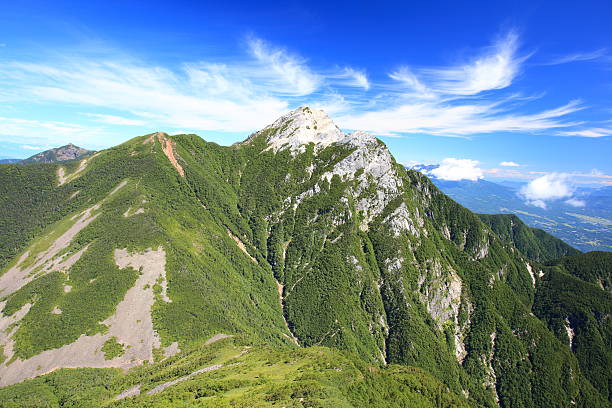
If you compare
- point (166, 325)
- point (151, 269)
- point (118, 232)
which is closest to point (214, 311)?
point (166, 325)

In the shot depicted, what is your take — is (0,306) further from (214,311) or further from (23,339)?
(214,311)

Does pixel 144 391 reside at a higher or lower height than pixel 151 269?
lower

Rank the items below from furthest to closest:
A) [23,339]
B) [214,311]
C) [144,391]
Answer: [214,311] < [23,339] < [144,391]

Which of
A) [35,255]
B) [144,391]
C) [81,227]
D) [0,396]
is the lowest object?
[0,396]

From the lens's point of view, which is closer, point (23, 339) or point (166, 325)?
point (23, 339)

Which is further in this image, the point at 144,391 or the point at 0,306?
the point at 0,306

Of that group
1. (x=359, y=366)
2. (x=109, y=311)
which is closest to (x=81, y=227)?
(x=109, y=311)

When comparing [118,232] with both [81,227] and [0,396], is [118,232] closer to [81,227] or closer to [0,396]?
[81,227]

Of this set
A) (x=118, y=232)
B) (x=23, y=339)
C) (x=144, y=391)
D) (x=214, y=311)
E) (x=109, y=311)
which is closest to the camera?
(x=144, y=391)

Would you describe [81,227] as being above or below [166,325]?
above
